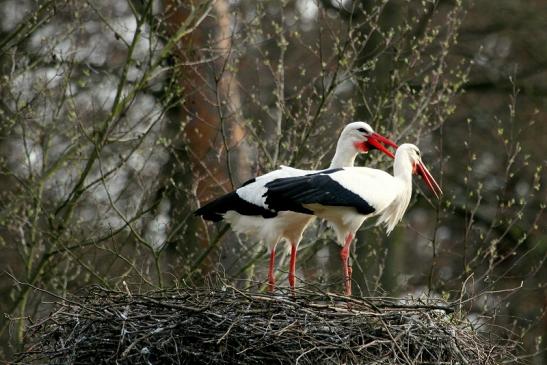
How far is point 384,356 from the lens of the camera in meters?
9.85

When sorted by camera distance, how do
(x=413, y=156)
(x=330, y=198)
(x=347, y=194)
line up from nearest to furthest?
(x=330, y=198) → (x=347, y=194) → (x=413, y=156)

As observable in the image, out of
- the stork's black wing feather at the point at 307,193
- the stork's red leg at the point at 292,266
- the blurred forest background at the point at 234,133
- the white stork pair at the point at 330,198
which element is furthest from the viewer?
the blurred forest background at the point at 234,133

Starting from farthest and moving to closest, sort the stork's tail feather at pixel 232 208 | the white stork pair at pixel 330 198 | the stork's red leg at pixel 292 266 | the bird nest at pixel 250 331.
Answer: the stork's red leg at pixel 292 266, the stork's tail feather at pixel 232 208, the white stork pair at pixel 330 198, the bird nest at pixel 250 331

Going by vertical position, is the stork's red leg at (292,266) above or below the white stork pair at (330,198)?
below

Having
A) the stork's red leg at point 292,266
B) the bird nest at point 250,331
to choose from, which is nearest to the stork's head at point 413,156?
the stork's red leg at point 292,266

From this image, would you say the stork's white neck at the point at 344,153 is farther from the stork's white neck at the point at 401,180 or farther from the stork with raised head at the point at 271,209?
the stork's white neck at the point at 401,180

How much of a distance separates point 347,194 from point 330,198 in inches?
7.1

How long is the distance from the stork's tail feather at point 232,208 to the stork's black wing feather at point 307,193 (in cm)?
61

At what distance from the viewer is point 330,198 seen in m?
11.5

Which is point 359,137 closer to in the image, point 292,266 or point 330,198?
point 292,266

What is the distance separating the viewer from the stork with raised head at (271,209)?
12.2m

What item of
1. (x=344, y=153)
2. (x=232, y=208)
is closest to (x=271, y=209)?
(x=232, y=208)

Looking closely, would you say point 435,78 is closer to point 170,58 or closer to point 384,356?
point 170,58

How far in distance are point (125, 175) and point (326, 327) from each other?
824 cm
